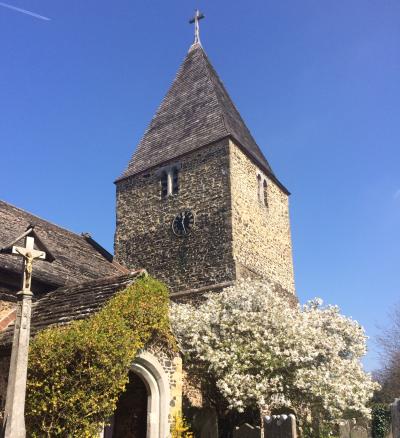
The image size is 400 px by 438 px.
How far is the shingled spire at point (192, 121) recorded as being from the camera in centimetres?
2341

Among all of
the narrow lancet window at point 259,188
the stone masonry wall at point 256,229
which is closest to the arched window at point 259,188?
the narrow lancet window at point 259,188

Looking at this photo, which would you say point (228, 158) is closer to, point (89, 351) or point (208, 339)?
point (208, 339)

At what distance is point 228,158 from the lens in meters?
21.6

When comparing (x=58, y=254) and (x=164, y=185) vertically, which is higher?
(x=164, y=185)

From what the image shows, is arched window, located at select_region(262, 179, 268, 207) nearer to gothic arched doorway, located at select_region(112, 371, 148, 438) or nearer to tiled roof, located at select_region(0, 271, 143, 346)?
tiled roof, located at select_region(0, 271, 143, 346)

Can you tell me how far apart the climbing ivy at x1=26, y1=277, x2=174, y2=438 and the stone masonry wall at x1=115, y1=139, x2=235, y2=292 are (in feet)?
35.8

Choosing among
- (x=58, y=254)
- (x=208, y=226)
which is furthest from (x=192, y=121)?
(x=58, y=254)

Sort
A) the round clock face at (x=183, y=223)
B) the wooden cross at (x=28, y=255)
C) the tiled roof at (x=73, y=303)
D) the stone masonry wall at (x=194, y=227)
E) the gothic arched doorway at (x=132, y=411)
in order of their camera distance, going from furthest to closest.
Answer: the round clock face at (x=183, y=223), the stone masonry wall at (x=194, y=227), the gothic arched doorway at (x=132, y=411), the tiled roof at (x=73, y=303), the wooden cross at (x=28, y=255)

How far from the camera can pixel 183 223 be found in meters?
21.9

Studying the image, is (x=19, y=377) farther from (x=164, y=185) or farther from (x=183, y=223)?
(x=164, y=185)

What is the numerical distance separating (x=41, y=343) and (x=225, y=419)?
6.44 metres

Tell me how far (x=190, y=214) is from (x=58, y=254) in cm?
776

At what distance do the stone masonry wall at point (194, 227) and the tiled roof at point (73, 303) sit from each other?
9072 mm

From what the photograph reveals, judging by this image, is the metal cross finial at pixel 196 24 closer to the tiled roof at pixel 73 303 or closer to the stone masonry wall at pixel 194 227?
the stone masonry wall at pixel 194 227
